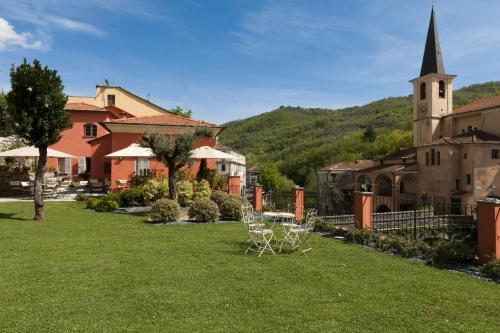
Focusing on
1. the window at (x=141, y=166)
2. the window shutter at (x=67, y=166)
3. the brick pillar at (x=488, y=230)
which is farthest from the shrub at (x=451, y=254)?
the window shutter at (x=67, y=166)

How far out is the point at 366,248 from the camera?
1006 centimetres

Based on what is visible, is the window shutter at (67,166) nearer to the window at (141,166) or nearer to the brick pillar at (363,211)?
the window at (141,166)

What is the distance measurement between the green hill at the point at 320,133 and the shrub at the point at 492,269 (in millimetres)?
63087

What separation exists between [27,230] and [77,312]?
7.44 meters

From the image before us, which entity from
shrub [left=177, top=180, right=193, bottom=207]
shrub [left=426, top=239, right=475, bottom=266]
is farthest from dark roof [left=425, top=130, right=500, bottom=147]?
shrub [left=426, top=239, right=475, bottom=266]

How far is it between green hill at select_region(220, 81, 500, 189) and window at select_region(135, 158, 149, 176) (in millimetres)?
56163

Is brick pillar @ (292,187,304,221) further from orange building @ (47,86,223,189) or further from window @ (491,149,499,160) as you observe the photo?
window @ (491,149,499,160)

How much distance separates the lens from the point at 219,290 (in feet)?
19.6

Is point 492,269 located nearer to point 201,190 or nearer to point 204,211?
point 204,211

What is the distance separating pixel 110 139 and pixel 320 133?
287ft

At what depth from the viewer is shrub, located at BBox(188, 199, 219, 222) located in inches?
531

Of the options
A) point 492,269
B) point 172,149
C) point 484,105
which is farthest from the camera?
point 484,105

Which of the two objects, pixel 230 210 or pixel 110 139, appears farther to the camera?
pixel 110 139

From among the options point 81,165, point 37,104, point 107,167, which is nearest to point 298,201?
point 37,104
